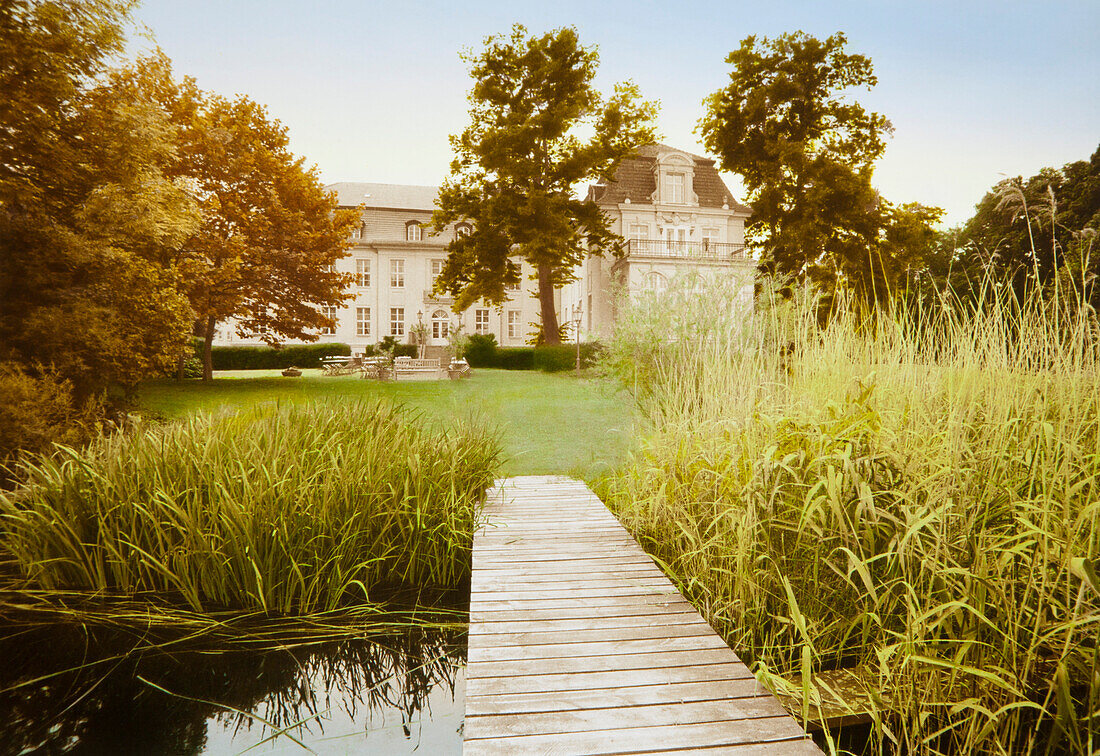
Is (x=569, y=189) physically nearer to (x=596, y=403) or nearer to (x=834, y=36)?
(x=834, y=36)

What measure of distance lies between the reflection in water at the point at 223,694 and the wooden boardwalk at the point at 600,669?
386 millimetres

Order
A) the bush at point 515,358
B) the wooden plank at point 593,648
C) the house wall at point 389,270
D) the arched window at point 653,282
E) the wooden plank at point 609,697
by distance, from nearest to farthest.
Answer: the wooden plank at point 609,697 → the wooden plank at point 593,648 → the arched window at point 653,282 → the bush at point 515,358 → the house wall at point 389,270

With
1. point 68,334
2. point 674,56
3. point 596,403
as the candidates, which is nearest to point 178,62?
point 68,334

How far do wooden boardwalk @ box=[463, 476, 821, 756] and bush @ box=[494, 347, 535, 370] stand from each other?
10527mm

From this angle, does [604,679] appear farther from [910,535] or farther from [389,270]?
[389,270]

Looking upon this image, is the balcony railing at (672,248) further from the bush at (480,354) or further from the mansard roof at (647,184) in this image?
the bush at (480,354)

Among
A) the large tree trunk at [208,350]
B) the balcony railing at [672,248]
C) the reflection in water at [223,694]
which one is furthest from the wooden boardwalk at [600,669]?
the balcony railing at [672,248]

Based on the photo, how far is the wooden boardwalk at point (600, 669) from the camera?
1.11m

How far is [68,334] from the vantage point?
376cm

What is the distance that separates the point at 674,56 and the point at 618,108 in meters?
5.74

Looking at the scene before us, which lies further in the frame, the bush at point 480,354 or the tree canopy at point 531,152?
the bush at point 480,354

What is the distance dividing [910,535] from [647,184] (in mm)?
15557

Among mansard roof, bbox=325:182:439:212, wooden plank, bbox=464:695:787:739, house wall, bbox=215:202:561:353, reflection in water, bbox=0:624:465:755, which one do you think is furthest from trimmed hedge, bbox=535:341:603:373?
wooden plank, bbox=464:695:787:739

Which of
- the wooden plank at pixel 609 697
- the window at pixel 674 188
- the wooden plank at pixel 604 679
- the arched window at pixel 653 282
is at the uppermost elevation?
the window at pixel 674 188
